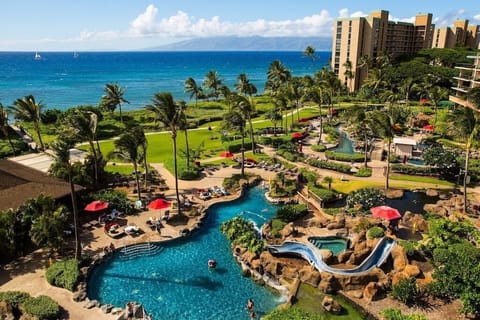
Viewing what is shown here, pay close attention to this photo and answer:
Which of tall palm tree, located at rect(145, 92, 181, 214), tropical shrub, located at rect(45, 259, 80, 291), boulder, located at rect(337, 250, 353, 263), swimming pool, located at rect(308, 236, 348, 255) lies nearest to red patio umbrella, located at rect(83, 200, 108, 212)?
tropical shrub, located at rect(45, 259, 80, 291)

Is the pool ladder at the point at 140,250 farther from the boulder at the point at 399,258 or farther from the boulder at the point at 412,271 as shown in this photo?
the boulder at the point at 412,271

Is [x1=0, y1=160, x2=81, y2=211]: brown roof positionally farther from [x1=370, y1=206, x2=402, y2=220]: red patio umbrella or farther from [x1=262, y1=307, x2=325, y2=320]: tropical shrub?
[x1=370, y1=206, x2=402, y2=220]: red patio umbrella

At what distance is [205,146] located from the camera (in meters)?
60.8

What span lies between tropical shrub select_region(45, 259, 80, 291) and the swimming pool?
60.2ft

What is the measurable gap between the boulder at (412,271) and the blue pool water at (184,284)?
9043mm

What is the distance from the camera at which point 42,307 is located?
2169cm

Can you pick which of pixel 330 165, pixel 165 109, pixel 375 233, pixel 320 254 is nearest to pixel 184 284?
pixel 320 254

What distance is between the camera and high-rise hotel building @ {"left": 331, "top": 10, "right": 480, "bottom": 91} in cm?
11844

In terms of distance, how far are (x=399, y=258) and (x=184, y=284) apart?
15571 mm

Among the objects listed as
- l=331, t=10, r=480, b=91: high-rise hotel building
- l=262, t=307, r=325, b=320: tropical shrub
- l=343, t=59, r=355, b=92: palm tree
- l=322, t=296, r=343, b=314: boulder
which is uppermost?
l=331, t=10, r=480, b=91: high-rise hotel building

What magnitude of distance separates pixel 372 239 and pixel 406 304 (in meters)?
6.63

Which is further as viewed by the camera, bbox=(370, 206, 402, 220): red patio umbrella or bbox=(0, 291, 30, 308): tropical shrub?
bbox=(370, 206, 402, 220): red patio umbrella

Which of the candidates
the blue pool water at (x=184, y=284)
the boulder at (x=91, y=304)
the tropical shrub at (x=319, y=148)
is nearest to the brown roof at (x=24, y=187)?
the blue pool water at (x=184, y=284)

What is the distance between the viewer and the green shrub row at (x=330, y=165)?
1869 inches
